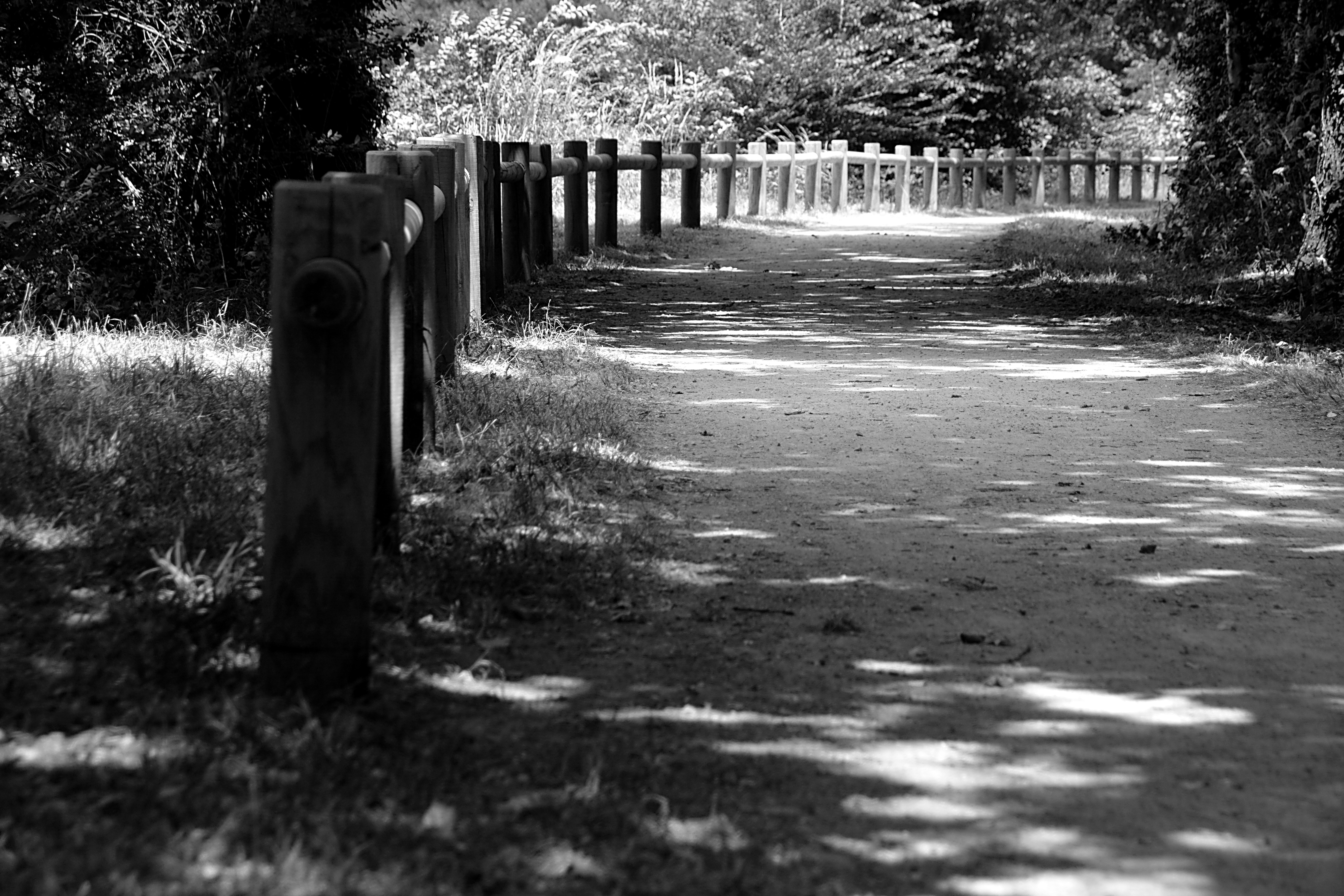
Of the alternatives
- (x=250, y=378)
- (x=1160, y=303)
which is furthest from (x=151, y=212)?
(x=1160, y=303)

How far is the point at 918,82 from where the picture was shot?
3362cm

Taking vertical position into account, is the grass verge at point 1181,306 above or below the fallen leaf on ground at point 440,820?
above

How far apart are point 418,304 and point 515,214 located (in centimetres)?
615

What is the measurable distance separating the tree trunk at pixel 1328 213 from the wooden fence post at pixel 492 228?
5132 millimetres

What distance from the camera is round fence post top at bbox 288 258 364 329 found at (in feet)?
10.3

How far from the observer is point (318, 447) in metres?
3.20

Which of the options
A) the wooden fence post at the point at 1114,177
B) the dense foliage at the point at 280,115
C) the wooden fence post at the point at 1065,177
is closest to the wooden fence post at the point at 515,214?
the dense foliage at the point at 280,115

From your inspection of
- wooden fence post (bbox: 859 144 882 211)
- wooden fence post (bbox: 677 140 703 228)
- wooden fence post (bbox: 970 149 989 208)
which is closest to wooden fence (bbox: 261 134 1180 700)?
wooden fence post (bbox: 677 140 703 228)

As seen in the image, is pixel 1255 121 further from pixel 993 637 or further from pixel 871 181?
pixel 871 181

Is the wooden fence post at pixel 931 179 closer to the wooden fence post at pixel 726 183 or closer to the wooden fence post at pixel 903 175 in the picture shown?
the wooden fence post at pixel 903 175

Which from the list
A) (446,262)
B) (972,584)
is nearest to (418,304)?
(446,262)

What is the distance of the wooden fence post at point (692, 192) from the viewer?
60.6 ft

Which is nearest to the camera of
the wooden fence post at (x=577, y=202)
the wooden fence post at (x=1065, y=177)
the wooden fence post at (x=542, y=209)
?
the wooden fence post at (x=542, y=209)

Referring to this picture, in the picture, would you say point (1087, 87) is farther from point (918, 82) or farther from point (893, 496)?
point (893, 496)
